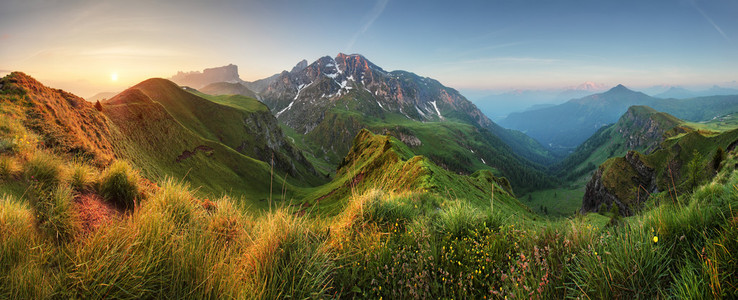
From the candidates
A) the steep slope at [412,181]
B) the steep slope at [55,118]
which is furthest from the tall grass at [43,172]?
the steep slope at [412,181]

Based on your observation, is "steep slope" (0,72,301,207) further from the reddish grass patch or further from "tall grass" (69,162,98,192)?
the reddish grass patch

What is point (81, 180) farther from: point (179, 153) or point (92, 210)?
point (179, 153)

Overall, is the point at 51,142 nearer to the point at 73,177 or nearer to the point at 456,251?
the point at 73,177

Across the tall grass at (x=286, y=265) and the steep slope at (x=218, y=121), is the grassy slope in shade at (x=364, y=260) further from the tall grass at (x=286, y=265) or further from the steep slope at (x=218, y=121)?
the steep slope at (x=218, y=121)

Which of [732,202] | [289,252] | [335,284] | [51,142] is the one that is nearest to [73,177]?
[289,252]

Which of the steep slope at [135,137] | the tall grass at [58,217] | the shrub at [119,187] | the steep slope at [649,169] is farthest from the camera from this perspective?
the steep slope at [649,169]

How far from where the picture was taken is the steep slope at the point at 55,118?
16844mm

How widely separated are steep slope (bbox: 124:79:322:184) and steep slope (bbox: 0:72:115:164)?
172 ft

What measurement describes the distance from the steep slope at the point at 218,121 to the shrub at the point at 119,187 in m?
91.2

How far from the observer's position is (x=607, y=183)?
10425cm

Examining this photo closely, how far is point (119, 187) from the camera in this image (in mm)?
6898

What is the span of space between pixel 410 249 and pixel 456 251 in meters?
0.85

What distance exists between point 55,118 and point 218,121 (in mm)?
85666

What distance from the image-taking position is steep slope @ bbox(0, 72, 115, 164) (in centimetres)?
1684
